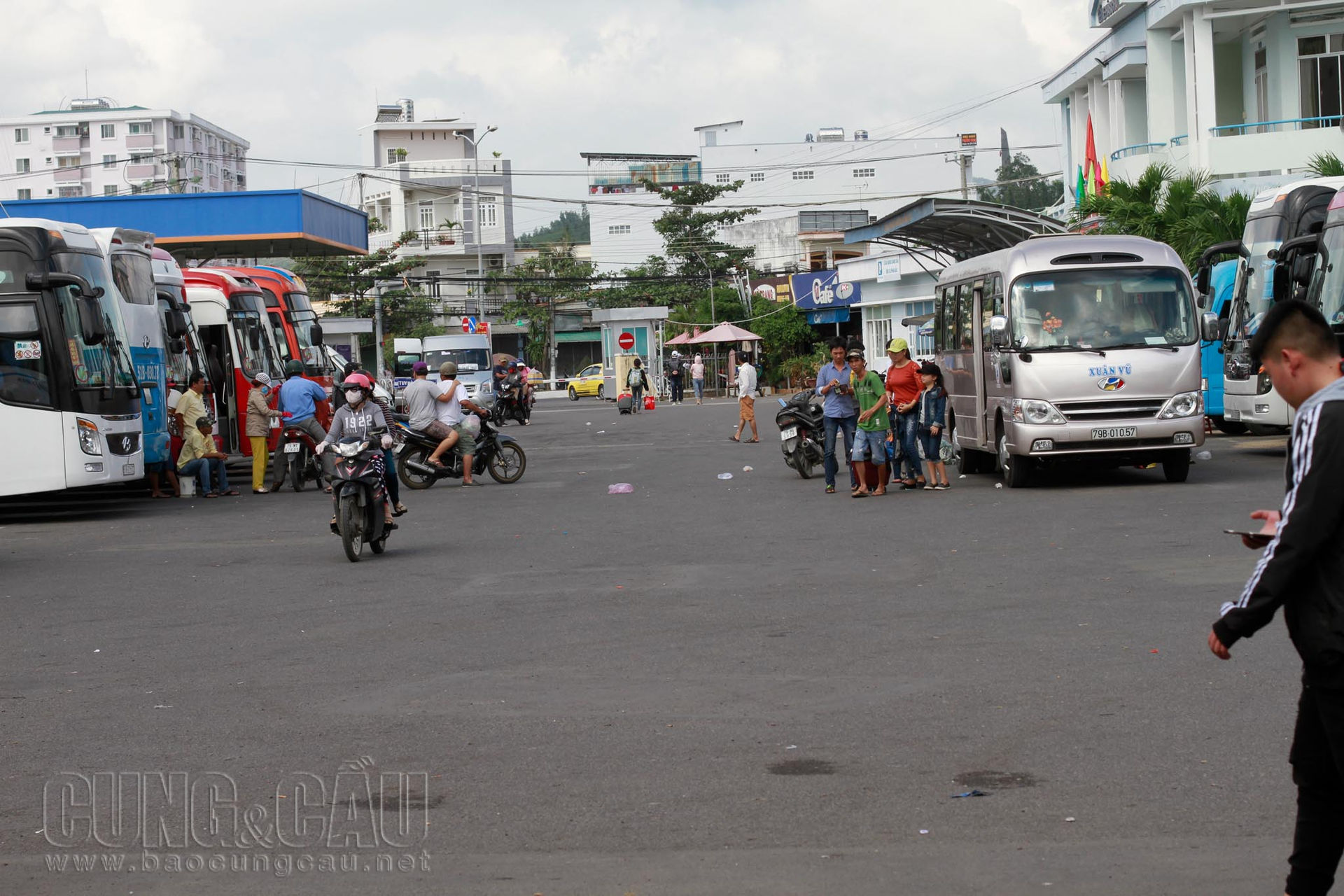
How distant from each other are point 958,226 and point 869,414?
1209cm

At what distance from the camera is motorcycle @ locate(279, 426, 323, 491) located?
2238cm

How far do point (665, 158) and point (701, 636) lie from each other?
100270 mm

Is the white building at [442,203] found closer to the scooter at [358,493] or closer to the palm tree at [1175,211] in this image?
the palm tree at [1175,211]

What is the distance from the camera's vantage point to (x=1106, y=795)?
216 inches

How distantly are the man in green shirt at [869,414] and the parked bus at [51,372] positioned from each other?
30.3 ft

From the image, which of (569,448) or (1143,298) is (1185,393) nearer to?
(1143,298)

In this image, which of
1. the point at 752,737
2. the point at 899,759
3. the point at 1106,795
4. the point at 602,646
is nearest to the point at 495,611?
the point at 602,646

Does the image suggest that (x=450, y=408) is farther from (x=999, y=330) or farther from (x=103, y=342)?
(x=999, y=330)

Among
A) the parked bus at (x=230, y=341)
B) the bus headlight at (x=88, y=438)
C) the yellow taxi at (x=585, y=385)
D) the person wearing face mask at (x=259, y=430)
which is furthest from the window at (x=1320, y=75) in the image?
the yellow taxi at (x=585, y=385)

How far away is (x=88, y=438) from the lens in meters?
18.4

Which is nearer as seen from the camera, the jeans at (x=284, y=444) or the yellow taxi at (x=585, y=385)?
the jeans at (x=284, y=444)

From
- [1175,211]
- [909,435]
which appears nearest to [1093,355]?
[909,435]

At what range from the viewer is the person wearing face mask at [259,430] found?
22.5 m

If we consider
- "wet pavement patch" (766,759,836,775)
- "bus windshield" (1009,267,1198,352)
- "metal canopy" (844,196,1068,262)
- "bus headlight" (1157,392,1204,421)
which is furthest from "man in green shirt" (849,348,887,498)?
"wet pavement patch" (766,759,836,775)
